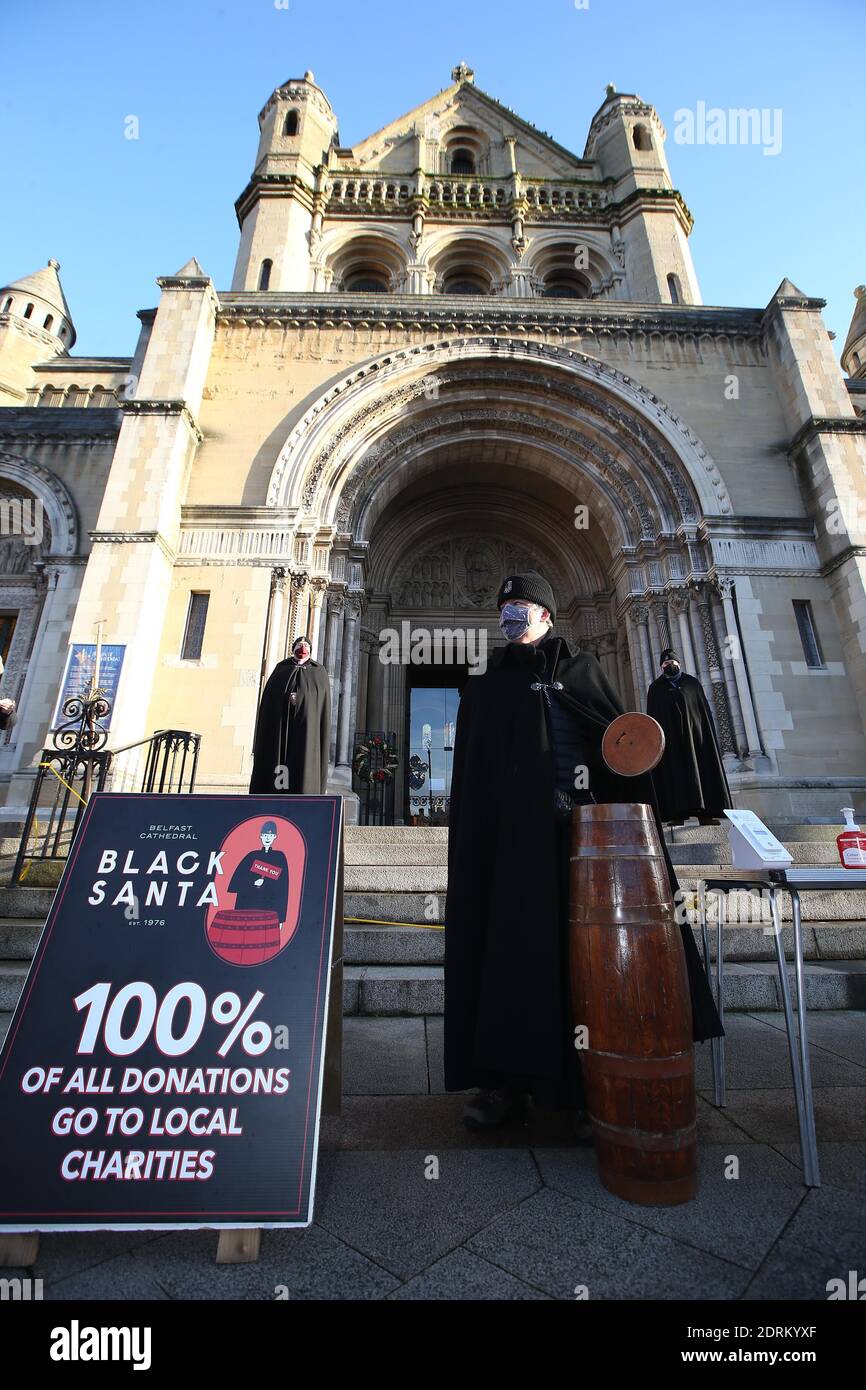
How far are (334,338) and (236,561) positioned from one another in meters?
5.49

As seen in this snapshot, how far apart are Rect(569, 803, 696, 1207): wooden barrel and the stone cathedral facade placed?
7.13m

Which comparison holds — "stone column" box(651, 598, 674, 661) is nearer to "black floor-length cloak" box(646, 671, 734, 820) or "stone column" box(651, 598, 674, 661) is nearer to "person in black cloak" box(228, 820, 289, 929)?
"black floor-length cloak" box(646, 671, 734, 820)

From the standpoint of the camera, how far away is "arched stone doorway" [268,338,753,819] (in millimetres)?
10430

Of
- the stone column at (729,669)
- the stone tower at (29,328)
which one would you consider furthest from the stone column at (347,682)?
the stone tower at (29,328)

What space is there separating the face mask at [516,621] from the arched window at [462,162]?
24508mm

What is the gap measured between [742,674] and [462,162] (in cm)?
2138

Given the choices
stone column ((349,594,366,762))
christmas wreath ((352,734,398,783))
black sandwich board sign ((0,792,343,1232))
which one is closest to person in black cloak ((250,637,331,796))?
christmas wreath ((352,734,398,783))

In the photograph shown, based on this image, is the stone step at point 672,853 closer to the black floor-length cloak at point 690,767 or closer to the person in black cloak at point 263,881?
the black floor-length cloak at point 690,767

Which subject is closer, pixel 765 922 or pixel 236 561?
pixel 765 922

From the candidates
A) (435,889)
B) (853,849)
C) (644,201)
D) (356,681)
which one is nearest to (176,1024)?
(853,849)

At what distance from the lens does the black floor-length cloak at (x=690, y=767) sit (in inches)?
278
